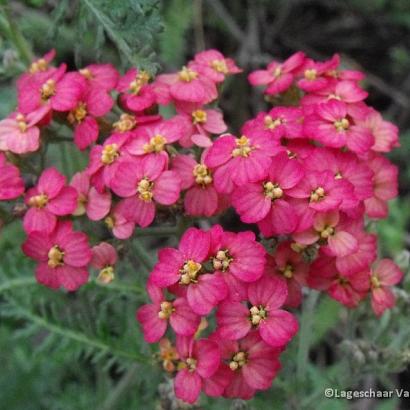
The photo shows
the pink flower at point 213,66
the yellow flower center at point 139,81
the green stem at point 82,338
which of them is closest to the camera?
the yellow flower center at point 139,81

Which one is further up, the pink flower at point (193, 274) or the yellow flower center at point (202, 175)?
the yellow flower center at point (202, 175)

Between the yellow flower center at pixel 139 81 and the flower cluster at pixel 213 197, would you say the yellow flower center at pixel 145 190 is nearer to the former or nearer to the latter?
the flower cluster at pixel 213 197

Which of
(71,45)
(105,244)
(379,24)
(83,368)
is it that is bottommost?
(83,368)

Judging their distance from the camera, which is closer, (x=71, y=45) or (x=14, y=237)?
(x=14, y=237)

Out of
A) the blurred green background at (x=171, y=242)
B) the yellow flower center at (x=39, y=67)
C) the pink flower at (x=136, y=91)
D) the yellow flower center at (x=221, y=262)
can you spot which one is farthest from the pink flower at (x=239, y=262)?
the yellow flower center at (x=39, y=67)

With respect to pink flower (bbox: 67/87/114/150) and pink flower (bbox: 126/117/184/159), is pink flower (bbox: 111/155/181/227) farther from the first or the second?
pink flower (bbox: 67/87/114/150)

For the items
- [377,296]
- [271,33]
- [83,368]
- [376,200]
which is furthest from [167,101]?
[271,33]

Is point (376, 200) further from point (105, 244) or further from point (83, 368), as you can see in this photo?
point (83, 368)
